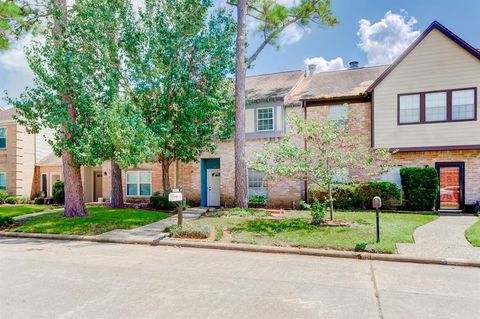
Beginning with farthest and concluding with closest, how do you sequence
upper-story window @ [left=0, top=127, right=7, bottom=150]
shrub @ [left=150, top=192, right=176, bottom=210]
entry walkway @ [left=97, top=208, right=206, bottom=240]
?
upper-story window @ [left=0, top=127, right=7, bottom=150] → shrub @ [left=150, top=192, right=176, bottom=210] → entry walkway @ [left=97, top=208, right=206, bottom=240]

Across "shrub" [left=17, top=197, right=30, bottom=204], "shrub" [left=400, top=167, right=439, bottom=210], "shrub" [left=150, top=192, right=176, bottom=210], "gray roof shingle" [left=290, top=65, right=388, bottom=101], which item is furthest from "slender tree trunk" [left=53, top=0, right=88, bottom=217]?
"shrub" [left=400, top=167, right=439, bottom=210]

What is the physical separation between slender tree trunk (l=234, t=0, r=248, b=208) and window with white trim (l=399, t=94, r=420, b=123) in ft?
26.9

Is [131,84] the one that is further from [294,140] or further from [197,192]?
[294,140]

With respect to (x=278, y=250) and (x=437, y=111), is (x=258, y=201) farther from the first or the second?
(x=437, y=111)

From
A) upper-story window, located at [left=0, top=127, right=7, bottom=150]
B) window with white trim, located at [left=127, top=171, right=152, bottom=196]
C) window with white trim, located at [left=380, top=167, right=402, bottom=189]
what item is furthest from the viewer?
upper-story window, located at [left=0, top=127, right=7, bottom=150]

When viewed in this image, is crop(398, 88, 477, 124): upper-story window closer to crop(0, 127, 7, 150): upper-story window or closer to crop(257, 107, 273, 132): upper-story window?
crop(257, 107, 273, 132): upper-story window

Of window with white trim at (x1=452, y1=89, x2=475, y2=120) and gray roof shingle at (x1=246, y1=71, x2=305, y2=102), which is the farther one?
Result: gray roof shingle at (x1=246, y1=71, x2=305, y2=102)

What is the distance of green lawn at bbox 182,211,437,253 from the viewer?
9.12m

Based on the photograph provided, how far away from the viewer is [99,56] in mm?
15336

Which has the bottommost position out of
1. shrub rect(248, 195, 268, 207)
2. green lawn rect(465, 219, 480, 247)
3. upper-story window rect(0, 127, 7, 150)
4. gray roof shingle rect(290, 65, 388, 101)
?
green lawn rect(465, 219, 480, 247)

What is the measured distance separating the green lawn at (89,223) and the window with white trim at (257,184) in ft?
18.6

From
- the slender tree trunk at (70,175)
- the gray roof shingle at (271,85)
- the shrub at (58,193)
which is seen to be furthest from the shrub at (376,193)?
the shrub at (58,193)

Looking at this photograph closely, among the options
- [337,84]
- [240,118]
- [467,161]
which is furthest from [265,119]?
[467,161]

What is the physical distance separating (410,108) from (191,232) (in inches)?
507
